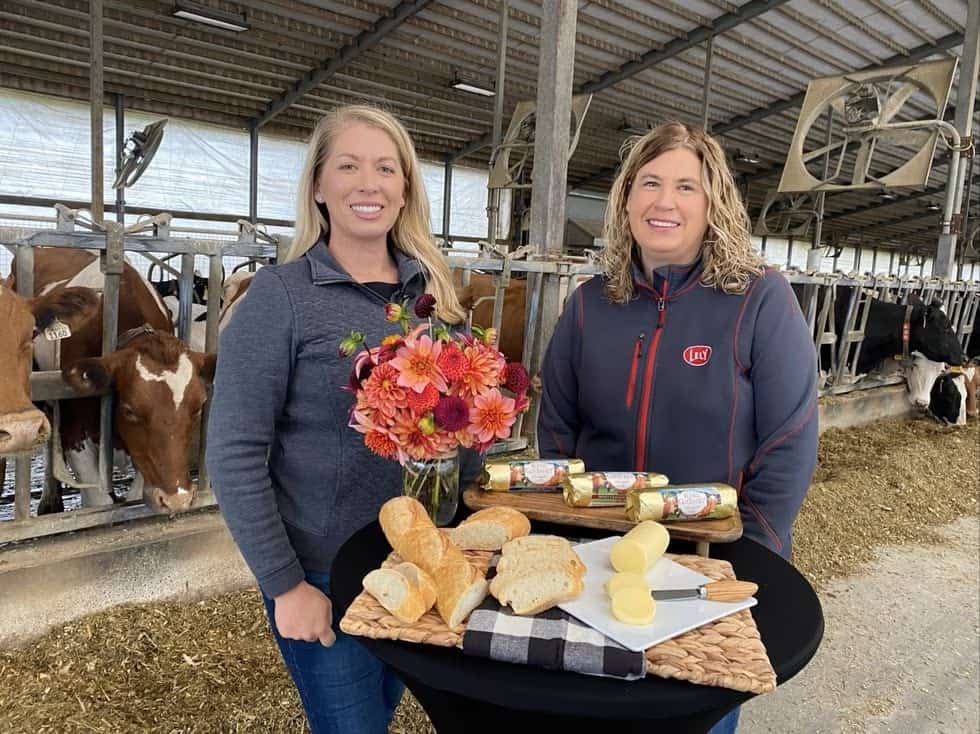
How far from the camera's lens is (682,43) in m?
11.0

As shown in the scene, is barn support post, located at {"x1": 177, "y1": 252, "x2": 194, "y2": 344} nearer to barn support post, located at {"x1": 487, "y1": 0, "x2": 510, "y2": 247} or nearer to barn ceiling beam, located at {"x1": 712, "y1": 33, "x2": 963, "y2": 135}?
barn support post, located at {"x1": 487, "y1": 0, "x2": 510, "y2": 247}

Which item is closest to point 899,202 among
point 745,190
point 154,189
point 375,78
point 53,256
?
point 745,190

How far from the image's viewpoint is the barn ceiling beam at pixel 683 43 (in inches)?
392

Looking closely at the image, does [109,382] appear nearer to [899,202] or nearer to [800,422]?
[800,422]

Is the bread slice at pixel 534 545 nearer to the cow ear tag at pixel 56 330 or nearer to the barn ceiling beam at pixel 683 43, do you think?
the cow ear tag at pixel 56 330

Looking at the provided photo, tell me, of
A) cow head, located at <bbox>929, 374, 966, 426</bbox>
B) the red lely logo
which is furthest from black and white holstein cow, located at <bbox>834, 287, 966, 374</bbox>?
the red lely logo

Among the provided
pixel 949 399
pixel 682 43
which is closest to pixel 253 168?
pixel 682 43

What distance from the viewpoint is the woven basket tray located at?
31.0 inches

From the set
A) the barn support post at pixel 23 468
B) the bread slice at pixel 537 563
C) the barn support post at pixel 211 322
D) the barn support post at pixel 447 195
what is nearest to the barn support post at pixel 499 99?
the barn support post at pixel 211 322

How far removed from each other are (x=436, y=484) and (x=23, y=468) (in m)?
2.12

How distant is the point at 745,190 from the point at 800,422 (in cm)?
1881

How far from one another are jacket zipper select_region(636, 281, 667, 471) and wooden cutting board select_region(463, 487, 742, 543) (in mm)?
316

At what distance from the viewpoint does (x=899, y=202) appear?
2133 centimetres

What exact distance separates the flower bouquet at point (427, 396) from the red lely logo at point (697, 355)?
20.0 inches
